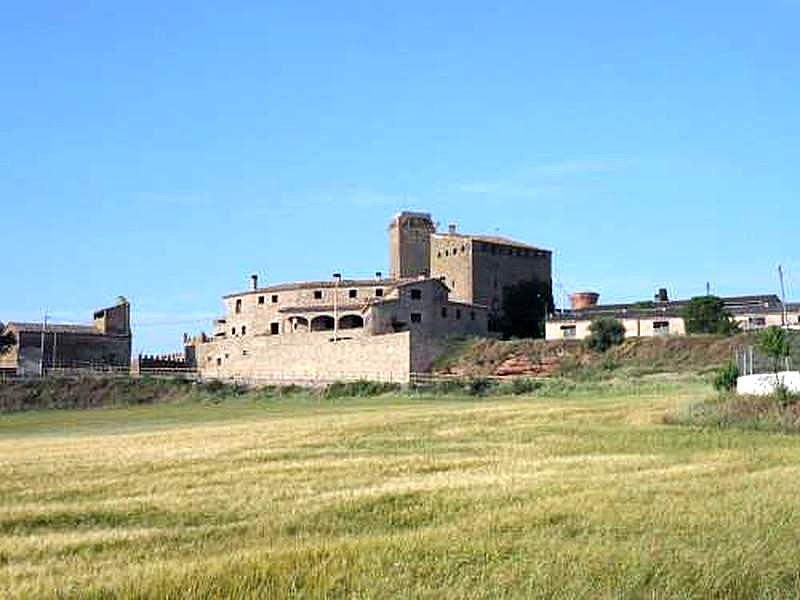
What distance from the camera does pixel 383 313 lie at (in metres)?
88.8

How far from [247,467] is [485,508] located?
778 cm

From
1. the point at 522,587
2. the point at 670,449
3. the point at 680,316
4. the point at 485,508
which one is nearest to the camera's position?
the point at 522,587

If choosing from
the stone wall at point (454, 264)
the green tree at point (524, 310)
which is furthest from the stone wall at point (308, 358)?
the green tree at point (524, 310)

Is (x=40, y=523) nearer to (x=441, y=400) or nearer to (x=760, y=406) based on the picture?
(x=760, y=406)

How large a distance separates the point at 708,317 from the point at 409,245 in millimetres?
35543

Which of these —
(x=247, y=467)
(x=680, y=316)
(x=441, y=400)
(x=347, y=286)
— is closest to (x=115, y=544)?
(x=247, y=467)

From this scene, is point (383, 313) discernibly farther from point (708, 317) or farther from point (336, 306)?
point (708, 317)

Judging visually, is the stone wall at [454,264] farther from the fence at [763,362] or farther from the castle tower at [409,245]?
the fence at [763,362]

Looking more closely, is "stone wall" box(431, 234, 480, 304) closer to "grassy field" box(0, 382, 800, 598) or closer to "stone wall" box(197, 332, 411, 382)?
"stone wall" box(197, 332, 411, 382)

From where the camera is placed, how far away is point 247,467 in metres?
20.1

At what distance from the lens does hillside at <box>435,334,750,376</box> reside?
228ft

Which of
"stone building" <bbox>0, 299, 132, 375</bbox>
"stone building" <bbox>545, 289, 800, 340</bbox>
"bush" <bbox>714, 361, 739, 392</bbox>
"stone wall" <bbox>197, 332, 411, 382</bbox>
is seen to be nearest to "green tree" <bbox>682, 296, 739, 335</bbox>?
"stone building" <bbox>545, 289, 800, 340</bbox>

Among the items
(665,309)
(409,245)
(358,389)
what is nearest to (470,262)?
(409,245)

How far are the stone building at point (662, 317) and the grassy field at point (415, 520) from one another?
62236 mm
